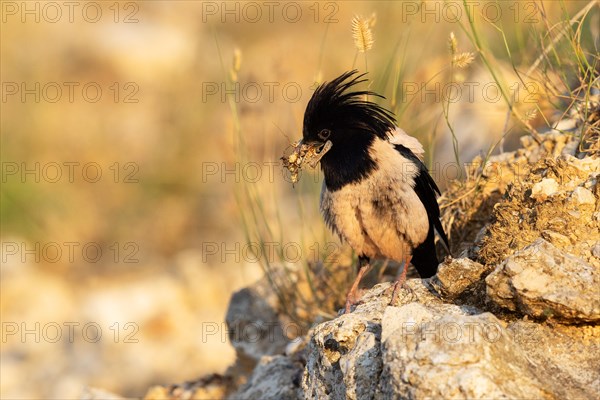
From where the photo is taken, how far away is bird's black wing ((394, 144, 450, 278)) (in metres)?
Answer: 4.65

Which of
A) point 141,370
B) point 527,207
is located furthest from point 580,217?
point 141,370

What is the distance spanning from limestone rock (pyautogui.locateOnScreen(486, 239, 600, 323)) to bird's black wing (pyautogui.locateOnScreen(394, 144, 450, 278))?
132cm

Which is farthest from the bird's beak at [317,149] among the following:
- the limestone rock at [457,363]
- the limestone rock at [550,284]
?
the limestone rock at [457,363]

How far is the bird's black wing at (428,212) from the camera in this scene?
4.65 m

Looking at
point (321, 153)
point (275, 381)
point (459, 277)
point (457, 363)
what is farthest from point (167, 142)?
point (457, 363)

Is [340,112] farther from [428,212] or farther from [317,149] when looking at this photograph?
[428,212]

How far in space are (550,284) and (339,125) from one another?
180 cm

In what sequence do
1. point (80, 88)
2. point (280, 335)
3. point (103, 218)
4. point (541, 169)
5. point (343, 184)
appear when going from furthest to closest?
point (80, 88) → point (103, 218) → point (280, 335) → point (343, 184) → point (541, 169)

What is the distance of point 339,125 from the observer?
470 cm

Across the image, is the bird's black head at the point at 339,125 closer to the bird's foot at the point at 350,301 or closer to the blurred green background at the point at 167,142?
the blurred green background at the point at 167,142

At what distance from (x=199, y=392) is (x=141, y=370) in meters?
2.46

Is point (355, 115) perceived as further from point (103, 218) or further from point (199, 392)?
point (103, 218)

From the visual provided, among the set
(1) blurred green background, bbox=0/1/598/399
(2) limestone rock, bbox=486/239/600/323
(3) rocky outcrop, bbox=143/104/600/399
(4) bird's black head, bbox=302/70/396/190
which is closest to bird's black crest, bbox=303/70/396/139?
(4) bird's black head, bbox=302/70/396/190

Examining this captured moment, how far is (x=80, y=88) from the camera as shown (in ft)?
47.5
